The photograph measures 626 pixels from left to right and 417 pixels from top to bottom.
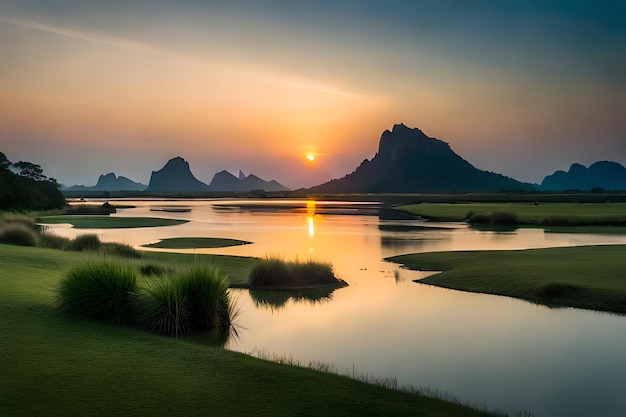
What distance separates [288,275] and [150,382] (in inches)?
637

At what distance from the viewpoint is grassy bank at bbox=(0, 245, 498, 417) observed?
7.57m

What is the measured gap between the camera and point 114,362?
939 centimetres

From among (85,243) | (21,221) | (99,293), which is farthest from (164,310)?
(21,221)

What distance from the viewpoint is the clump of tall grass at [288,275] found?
79.2 ft

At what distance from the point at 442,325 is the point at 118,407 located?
457 inches

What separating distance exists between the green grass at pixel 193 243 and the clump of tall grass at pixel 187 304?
24123mm

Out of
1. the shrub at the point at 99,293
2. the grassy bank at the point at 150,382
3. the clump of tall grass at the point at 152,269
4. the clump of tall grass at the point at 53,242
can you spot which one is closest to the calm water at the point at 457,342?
the grassy bank at the point at 150,382

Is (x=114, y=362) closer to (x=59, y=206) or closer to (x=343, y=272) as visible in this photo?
(x=343, y=272)

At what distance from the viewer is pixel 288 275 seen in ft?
80.8

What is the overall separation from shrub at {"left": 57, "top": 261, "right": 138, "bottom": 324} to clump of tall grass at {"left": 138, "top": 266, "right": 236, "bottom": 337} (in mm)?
437

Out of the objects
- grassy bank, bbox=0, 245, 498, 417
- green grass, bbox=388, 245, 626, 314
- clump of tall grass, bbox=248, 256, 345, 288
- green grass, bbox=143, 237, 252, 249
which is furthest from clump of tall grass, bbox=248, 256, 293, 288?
green grass, bbox=143, 237, 252, 249

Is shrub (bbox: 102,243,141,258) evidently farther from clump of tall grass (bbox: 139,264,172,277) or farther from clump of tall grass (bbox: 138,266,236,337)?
clump of tall grass (bbox: 138,266,236,337)

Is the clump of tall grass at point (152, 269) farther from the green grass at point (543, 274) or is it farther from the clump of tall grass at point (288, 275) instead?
the green grass at point (543, 274)

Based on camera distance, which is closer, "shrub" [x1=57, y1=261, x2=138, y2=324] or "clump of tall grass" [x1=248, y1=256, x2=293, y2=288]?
"shrub" [x1=57, y1=261, x2=138, y2=324]
